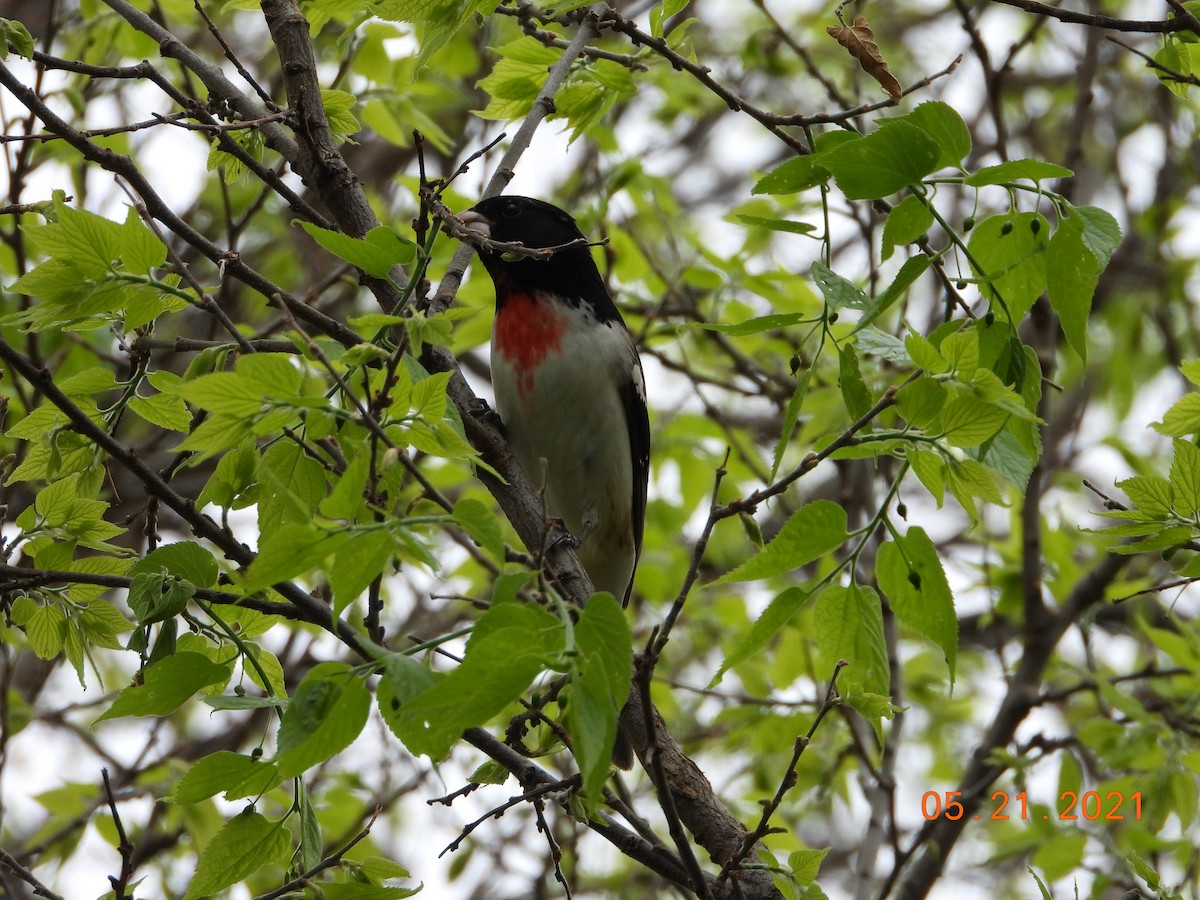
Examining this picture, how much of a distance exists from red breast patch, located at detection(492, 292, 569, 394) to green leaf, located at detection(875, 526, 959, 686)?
8.91 feet

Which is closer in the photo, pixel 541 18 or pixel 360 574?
pixel 360 574

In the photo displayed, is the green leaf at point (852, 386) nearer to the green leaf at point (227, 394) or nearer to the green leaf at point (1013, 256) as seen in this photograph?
the green leaf at point (1013, 256)

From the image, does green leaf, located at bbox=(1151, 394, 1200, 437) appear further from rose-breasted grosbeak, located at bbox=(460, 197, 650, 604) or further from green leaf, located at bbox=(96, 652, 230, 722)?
rose-breasted grosbeak, located at bbox=(460, 197, 650, 604)

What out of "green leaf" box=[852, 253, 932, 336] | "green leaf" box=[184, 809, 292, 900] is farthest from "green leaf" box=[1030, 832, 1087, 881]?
"green leaf" box=[184, 809, 292, 900]

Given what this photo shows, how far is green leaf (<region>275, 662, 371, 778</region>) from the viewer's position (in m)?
2.17

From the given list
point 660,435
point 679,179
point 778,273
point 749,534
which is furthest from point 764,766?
point 679,179

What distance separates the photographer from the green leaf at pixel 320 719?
7.11 ft

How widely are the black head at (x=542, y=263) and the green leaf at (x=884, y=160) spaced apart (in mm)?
2742

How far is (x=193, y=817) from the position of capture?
5.20 m

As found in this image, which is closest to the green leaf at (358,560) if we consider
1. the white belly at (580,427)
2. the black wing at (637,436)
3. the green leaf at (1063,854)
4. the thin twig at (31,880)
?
the thin twig at (31,880)

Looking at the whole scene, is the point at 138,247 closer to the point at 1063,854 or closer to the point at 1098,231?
the point at 1098,231

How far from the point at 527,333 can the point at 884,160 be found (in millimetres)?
2837

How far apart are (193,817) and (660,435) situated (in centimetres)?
306

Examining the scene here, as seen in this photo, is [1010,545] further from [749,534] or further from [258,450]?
[258,450]
